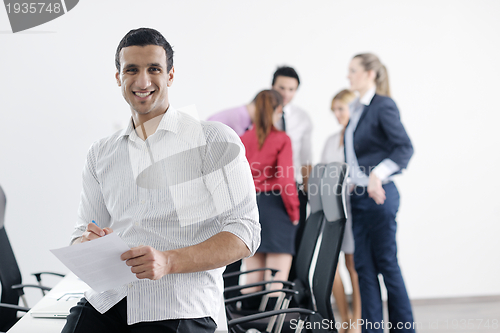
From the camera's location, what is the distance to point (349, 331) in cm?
291

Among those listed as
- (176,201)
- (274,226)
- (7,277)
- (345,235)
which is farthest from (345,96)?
(7,277)

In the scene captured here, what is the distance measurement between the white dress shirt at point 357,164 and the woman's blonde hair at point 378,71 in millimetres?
59

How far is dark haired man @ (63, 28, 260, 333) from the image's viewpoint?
1132 mm

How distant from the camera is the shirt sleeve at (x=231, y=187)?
1179 mm

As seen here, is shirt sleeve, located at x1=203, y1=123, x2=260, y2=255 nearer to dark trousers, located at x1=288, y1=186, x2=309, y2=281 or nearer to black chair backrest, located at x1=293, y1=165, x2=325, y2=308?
black chair backrest, located at x1=293, y1=165, x2=325, y2=308

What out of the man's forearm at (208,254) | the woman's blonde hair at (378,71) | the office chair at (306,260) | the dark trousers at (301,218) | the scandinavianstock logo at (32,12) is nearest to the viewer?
the man's forearm at (208,254)

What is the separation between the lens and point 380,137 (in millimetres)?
2789

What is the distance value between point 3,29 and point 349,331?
11.6ft

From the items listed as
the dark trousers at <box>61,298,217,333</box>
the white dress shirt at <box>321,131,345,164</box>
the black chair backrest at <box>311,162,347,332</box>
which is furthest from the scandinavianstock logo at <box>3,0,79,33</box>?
the dark trousers at <box>61,298,217,333</box>

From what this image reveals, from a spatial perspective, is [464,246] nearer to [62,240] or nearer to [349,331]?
[349,331]

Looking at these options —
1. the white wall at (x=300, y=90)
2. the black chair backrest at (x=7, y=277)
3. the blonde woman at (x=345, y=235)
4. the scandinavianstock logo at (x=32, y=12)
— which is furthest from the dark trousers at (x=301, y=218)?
the scandinavianstock logo at (x=32, y=12)

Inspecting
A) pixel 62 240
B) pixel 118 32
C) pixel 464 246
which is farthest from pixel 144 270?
pixel 464 246

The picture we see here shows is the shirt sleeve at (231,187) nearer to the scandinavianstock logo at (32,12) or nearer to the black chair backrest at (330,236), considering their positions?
the black chair backrest at (330,236)

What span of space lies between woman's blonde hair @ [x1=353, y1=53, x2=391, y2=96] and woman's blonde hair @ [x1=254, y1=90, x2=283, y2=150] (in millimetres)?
822
